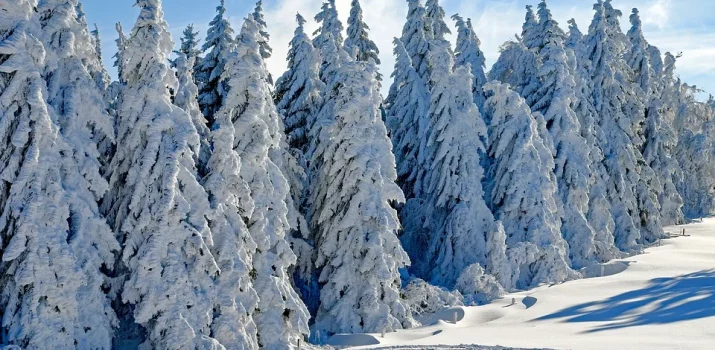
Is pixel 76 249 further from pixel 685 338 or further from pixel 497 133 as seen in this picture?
pixel 497 133

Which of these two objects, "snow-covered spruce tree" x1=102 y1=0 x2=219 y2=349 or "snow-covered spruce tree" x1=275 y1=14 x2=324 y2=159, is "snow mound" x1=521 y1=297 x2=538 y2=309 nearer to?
"snow-covered spruce tree" x1=275 y1=14 x2=324 y2=159

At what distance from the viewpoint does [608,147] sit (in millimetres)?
45125

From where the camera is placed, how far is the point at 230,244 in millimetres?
21797

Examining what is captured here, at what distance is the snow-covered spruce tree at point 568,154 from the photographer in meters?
38.3

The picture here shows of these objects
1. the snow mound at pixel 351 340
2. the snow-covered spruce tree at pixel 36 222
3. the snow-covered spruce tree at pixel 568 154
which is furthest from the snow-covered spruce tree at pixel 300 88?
the snow-covered spruce tree at pixel 36 222

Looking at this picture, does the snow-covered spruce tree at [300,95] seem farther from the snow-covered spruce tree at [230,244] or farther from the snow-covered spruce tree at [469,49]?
the snow-covered spruce tree at [469,49]

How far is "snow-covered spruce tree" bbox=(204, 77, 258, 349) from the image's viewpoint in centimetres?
2119

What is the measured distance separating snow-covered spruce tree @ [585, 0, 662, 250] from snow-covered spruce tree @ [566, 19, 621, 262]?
1116mm

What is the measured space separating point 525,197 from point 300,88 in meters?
12.6

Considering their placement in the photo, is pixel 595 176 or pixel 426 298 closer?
pixel 426 298

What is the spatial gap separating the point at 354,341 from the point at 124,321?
314 inches

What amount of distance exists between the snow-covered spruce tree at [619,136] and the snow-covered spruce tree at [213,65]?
25.1 metres

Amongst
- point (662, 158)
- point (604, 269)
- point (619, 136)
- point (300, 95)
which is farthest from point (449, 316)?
point (662, 158)

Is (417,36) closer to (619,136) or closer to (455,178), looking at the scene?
(455,178)
